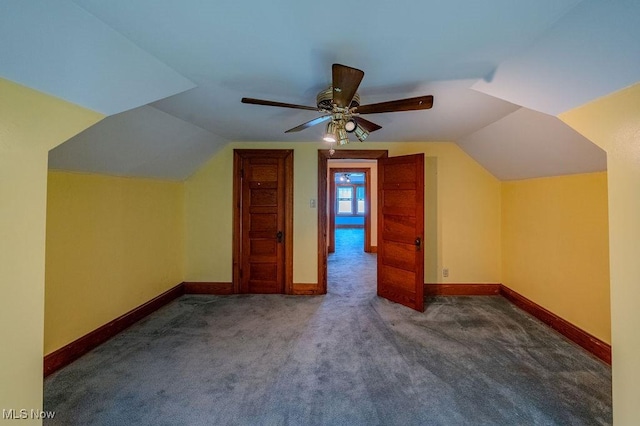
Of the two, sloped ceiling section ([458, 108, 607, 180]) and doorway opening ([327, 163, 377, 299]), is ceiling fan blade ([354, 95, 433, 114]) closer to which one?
sloped ceiling section ([458, 108, 607, 180])

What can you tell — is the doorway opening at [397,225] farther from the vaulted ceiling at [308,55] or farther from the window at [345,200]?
the window at [345,200]

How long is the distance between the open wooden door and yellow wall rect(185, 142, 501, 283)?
57 cm

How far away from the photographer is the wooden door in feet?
12.9

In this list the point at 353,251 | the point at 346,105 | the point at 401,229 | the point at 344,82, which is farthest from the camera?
the point at 353,251

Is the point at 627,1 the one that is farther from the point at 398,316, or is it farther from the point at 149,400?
the point at 149,400

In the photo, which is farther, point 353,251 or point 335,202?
point 335,202

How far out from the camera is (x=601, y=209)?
2348mm

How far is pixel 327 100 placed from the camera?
1.92 m

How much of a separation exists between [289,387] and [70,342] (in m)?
1.90

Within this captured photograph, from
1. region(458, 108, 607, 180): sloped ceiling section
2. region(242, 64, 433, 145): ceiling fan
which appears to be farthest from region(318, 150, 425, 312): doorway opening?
region(242, 64, 433, 145): ceiling fan

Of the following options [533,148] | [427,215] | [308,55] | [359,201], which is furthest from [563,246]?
[359,201]

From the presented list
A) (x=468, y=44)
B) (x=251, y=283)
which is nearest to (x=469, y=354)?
(x=468, y=44)

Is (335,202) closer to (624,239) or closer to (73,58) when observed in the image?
(624,239)

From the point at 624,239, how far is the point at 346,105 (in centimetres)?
159
